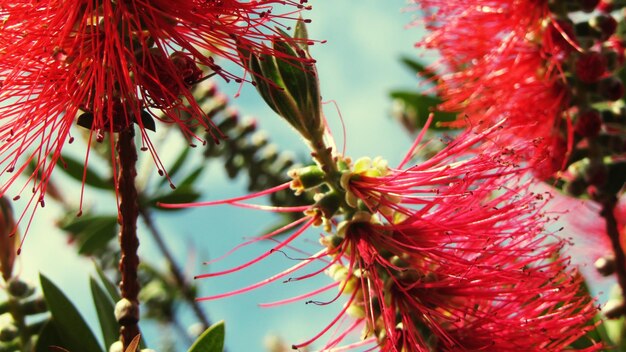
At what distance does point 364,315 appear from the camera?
1940 mm

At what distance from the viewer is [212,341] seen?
66.7 inches

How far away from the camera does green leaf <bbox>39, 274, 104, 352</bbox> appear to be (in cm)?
186

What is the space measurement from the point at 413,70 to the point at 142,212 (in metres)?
1.25

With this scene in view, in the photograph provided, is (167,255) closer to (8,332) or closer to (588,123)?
(8,332)

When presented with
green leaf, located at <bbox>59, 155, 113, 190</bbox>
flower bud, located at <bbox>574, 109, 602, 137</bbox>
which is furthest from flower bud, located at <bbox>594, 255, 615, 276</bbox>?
green leaf, located at <bbox>59, 155, 113, 190</bbox>

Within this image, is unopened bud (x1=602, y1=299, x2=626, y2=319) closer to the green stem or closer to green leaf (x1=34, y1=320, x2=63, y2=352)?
green leaf (x1=34, y1=320, x2=63, y2=352)

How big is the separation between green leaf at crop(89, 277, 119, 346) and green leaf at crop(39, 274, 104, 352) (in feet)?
0.10

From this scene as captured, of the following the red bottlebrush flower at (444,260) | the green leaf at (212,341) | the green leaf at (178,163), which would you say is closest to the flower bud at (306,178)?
the red bottlebrush flower at (444,260)

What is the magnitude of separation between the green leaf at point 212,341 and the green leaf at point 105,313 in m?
0.28

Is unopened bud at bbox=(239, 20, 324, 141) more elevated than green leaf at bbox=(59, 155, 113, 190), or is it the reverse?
unopened bud at bbox=(239, 20, 324, 141)

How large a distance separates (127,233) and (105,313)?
1.45 ft

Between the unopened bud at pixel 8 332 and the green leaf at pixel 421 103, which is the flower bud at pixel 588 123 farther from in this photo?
the unopened bud at pixel 8 332

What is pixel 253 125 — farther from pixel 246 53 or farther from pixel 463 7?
pixel 246 53

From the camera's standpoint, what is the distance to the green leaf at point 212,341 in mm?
1685
